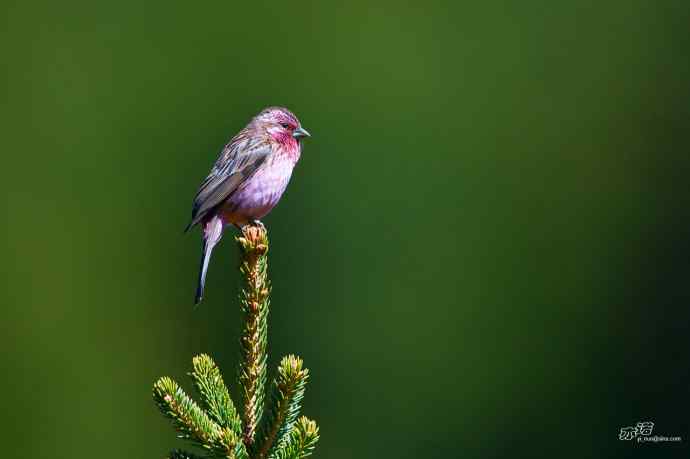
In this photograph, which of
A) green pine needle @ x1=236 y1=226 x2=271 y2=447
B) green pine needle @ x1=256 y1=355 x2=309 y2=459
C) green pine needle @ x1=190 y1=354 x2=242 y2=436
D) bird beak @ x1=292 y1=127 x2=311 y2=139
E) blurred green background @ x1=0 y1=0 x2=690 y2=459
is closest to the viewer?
green pine needle @ x1=256 y1=355 x2=309 y2=459

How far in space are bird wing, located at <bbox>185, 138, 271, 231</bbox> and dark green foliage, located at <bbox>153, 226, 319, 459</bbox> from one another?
248 cm

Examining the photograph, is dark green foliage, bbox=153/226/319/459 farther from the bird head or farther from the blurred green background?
the blurred green background

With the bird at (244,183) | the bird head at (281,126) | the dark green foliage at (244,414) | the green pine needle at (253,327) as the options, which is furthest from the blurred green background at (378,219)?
the dark green foliage at (244,414)

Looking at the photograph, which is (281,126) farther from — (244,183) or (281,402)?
(281,402)

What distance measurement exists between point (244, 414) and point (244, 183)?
2837mm

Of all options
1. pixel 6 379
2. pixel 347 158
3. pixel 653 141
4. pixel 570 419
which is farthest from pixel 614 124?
pixel 6 379

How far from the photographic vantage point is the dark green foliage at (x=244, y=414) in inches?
117

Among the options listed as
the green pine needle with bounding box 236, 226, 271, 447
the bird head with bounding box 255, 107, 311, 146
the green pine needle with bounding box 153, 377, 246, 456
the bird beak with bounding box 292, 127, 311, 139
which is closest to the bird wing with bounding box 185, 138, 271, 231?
the bird head with bounding box 255, 107, 311, 146

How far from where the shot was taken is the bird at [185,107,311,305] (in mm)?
5898

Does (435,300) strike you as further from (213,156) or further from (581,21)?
(581,21)

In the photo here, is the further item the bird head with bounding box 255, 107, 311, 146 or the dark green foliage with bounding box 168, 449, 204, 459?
the bird head with bounding box 255, 107, 311, 146

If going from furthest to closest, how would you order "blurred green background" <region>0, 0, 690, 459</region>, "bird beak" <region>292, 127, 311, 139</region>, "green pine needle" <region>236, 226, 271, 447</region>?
1. "blurred green background" <region>0, 0, 690, 459</region>
2. "bird beak" <region>292, 127, 311, 139</region>
3. "green pine needle" <region>236, 226, 271, 447</region>

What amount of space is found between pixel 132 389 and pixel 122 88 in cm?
611

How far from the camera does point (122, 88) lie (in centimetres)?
1666
